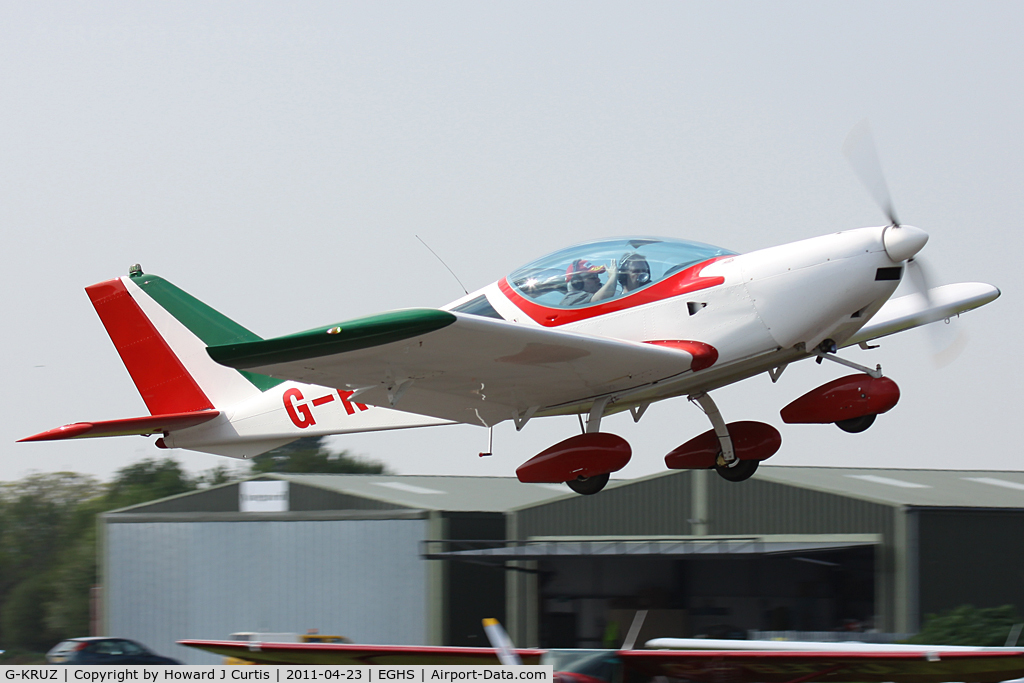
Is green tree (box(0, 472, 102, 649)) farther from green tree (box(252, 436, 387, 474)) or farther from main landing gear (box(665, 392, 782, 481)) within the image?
main landing gear (box(665, 392, 782, 481))

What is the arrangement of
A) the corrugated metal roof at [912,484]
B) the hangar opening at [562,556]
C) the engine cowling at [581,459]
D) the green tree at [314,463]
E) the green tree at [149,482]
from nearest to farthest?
1. the engine cowling at [581,459]
2. the hangar opening at [562,556]
3. the corrugated metal roof at [912,484]
4. the green tree at [149,482]
5. the green tree at [314,463]

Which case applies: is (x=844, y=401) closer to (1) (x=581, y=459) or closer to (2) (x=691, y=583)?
(1) (x=581, y=459)

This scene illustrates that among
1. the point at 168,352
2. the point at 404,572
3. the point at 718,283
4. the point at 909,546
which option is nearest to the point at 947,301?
the point at 718,283

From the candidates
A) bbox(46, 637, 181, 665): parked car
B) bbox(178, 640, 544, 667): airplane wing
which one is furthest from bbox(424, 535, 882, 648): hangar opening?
bbox(178, 640, 544, 667): airplane wing

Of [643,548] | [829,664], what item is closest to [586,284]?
[829,664]

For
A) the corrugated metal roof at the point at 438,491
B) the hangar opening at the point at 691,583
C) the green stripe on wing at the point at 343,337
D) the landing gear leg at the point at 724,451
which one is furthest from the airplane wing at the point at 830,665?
the corrugated metal roof at the point at 438,491

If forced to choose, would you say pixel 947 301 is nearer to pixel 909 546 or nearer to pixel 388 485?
pixel 909 546

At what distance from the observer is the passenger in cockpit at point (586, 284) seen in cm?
937

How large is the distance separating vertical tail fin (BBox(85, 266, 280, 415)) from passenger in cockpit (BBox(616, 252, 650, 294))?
16.0 ft

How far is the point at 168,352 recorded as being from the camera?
41.4 feet

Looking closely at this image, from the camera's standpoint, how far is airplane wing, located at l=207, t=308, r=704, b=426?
7.54 metres

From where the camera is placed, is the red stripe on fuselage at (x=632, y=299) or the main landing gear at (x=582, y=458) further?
the main landing gear at (x=582, y=458)

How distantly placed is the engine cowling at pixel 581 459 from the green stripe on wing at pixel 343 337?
245 centimetres

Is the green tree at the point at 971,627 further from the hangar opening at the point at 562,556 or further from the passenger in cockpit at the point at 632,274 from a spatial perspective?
the passenger in cockpit at the point at 632,274
